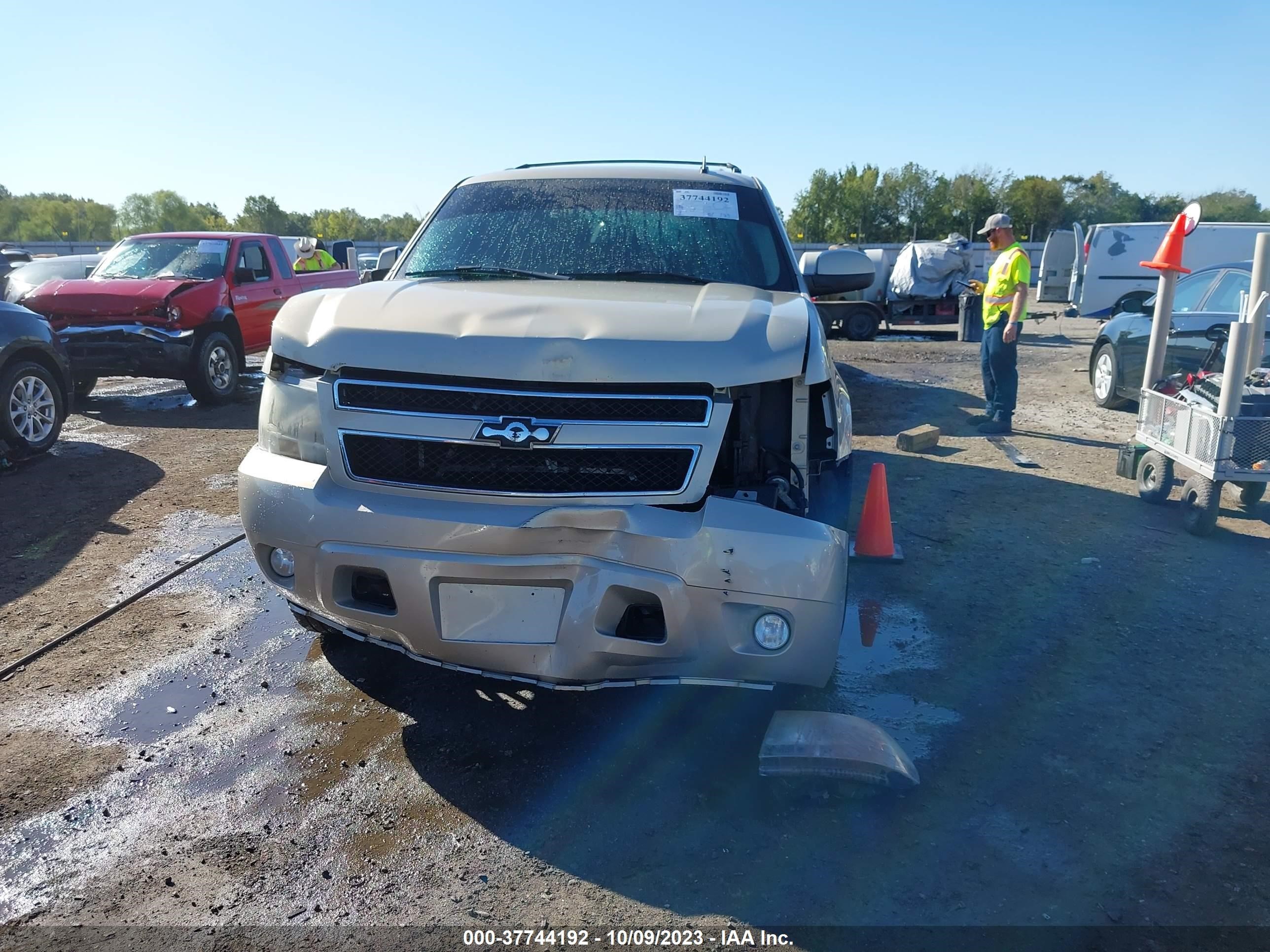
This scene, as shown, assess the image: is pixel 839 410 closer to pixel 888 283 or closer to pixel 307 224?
pixel 888 283

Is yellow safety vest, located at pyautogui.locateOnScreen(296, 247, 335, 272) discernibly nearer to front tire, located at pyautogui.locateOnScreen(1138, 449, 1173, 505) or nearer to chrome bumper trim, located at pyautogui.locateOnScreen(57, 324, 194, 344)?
chrome bumper trim, located at pyautogui.locateOnScreen(57, 324, 194, 344)

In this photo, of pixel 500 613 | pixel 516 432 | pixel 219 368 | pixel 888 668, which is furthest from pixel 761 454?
pixel 219 368

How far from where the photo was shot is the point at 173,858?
9.00 ft

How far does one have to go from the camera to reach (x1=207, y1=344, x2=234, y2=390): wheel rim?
10180 mm

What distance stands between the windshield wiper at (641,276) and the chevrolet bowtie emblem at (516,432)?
4.16 ft

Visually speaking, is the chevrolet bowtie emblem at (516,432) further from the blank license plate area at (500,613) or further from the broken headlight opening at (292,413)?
the broken headlight opening at (292,413)

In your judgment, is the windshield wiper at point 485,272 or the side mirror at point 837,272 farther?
the side mirror at point 837,272

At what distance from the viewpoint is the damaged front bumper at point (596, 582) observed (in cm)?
278

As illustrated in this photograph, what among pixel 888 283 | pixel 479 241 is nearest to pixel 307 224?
pixel 888 283

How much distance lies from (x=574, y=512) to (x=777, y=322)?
97 centimetres

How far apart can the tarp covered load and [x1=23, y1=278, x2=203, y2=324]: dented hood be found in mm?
14984

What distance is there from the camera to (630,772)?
324 cm

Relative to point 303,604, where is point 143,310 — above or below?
above

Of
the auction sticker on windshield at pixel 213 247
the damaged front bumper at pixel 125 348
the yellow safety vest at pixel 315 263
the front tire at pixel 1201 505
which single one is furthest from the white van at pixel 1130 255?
the damaged front bumper at pixel 125 348
